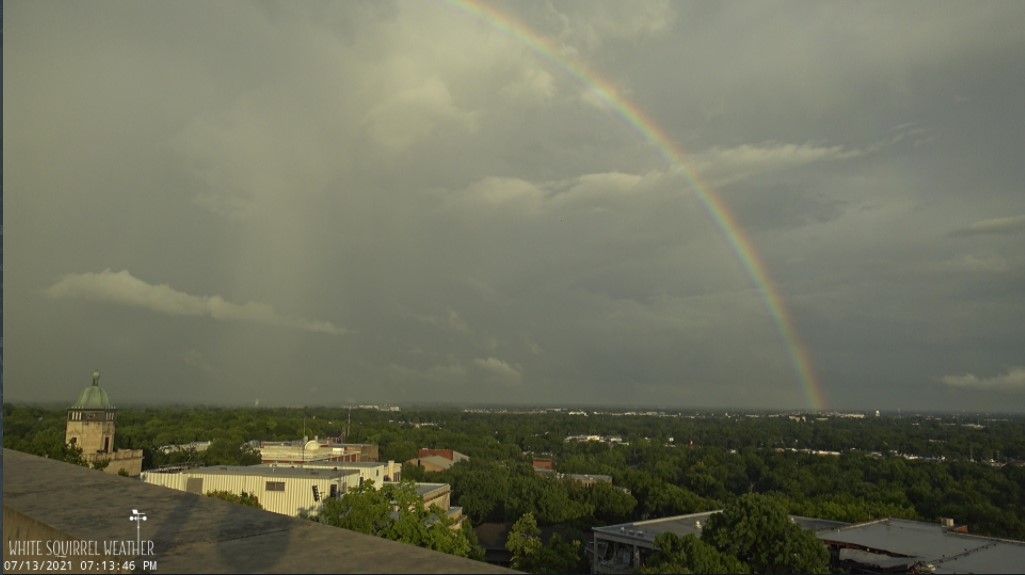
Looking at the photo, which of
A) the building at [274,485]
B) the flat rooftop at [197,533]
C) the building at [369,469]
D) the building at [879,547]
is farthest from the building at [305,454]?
the flat rooftop at [197,533]

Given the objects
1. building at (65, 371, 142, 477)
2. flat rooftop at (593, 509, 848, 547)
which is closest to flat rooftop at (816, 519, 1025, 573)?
flat rooftop at (593, 509, 848, 547)

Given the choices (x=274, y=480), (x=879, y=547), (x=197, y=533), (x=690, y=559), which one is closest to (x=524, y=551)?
(x=274, y=480)

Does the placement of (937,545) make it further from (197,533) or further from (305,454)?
(305,454)

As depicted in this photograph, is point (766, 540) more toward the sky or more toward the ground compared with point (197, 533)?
more toward the ground

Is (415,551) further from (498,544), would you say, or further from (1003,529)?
(1003,529)

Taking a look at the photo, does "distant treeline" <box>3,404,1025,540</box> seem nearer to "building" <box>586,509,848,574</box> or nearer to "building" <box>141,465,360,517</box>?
"building" <box>586,509,848,574</box>
